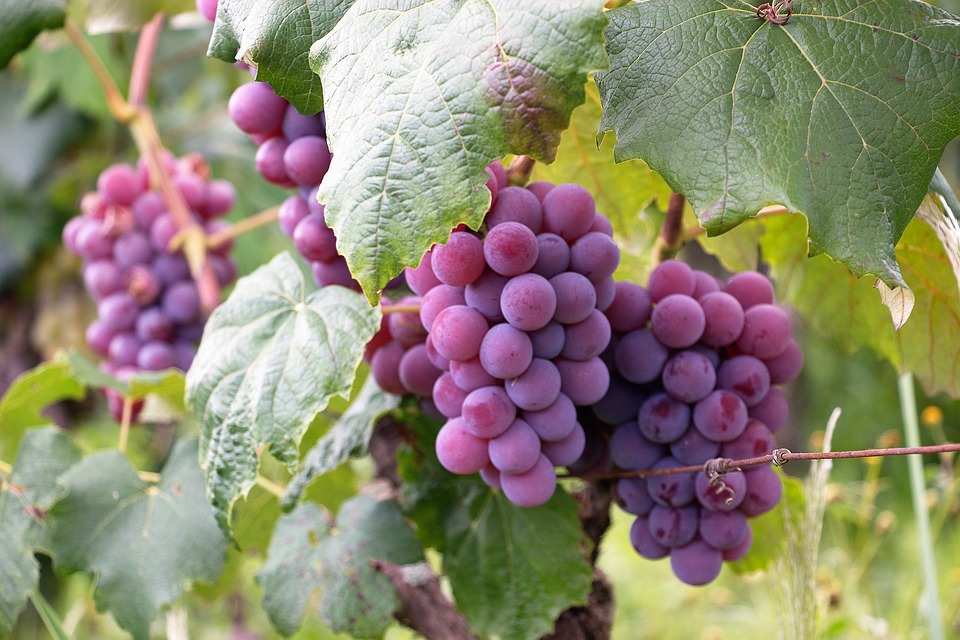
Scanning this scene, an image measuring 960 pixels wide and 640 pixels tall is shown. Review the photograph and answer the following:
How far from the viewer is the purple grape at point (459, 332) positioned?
599mm

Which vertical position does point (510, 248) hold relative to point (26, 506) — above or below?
above

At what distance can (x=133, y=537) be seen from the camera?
2.77 ft

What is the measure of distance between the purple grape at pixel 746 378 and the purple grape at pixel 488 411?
19cm

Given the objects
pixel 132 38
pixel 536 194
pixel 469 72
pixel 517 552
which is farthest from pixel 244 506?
pixel 132 38

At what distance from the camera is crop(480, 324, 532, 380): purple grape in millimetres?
592

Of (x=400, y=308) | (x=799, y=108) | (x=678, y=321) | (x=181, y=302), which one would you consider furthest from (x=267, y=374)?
(x=181, y=302)

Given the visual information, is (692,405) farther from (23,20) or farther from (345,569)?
(23,20)

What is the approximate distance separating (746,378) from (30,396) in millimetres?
807

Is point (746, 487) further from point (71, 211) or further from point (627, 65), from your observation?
point (71, 211)

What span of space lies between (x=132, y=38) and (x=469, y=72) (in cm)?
171

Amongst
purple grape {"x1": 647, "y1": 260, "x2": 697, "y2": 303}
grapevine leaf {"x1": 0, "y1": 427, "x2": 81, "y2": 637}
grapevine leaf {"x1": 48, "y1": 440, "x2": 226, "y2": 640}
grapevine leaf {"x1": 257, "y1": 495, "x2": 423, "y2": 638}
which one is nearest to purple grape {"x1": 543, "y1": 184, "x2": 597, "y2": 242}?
purple grape {"x1": 647, "y1": 260, "x2": 697, "y2": 303}

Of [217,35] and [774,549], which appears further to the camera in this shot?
[774,549]

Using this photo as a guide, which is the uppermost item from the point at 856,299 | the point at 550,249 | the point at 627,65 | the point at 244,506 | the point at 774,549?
the point at 627,65

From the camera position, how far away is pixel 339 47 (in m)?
0.54
